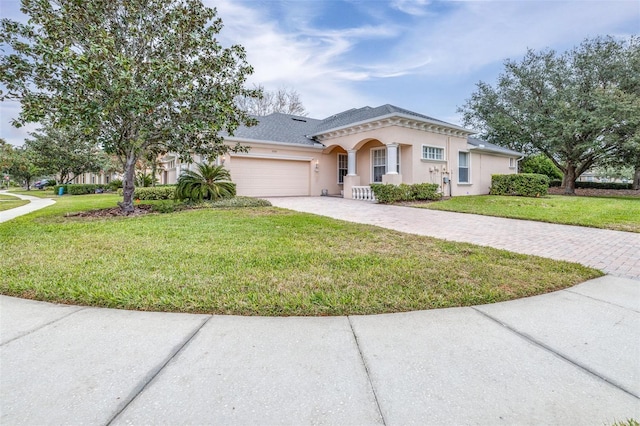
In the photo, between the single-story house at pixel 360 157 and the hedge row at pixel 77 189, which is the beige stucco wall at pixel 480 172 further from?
the hedge row at pixel 77 189

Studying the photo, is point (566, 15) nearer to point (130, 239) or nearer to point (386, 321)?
point (386, 321)

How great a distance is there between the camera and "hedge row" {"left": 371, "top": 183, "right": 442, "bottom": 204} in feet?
41.3

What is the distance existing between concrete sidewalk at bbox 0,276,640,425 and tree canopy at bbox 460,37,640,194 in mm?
19678

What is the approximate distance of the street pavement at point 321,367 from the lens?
1.52 metres

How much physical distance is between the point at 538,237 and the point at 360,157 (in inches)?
438

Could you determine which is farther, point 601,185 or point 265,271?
point 601,185

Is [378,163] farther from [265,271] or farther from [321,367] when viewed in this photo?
[321,367]

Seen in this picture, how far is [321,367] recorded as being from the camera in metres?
1.88

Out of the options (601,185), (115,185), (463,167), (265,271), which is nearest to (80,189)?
(115,185)

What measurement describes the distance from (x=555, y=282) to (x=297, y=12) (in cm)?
1038

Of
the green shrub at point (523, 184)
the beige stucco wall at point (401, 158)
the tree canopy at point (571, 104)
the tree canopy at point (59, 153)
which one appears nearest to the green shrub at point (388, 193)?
the beige stucco wall at point (401, 158)

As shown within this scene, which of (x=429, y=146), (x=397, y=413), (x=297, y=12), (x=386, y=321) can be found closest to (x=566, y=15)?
(x=429, y=146)

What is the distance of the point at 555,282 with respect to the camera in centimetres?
342

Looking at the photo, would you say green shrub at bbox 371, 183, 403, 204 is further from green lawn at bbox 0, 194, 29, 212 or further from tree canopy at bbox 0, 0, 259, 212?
green lawn at bbox 0, 194, 29, 212
